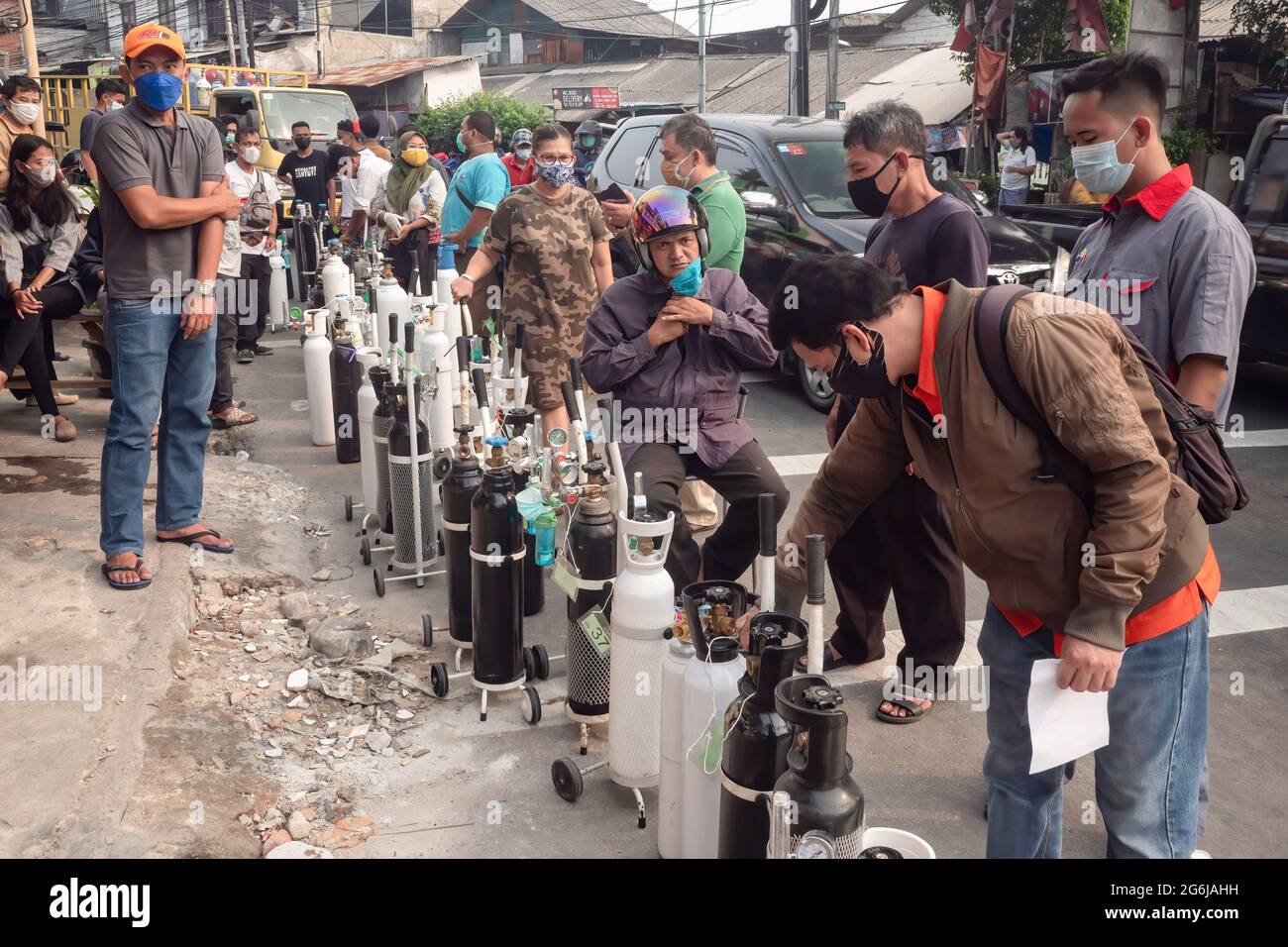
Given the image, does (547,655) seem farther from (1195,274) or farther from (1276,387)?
(1276,387)

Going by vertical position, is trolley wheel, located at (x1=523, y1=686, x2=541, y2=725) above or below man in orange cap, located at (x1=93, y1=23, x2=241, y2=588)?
below

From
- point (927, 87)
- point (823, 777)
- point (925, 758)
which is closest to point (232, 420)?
point (925, 758)

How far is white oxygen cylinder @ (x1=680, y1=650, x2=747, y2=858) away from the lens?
9.50 ft

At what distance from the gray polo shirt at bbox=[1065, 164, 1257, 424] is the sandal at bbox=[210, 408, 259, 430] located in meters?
6.40

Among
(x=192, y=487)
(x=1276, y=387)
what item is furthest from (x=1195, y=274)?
(x=1276, y=387)

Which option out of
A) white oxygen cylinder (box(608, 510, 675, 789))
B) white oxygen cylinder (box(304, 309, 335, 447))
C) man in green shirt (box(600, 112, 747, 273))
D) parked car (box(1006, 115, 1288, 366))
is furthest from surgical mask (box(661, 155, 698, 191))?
parked car (box(1006, 115, 1288, 366))

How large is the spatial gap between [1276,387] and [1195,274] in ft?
24.4

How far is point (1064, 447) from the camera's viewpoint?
88.1 inches

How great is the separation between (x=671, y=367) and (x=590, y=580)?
3.27ft

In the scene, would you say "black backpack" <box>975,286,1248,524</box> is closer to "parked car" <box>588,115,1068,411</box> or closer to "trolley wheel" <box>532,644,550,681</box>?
"trolley wheel" <box>532,644,550,681</box>

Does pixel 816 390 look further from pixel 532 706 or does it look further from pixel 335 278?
pixel 532 706

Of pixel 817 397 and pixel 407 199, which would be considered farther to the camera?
pixel 407 199

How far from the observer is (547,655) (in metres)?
4.57

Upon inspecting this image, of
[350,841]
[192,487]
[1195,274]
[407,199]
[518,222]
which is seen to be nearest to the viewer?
[1195,274]
